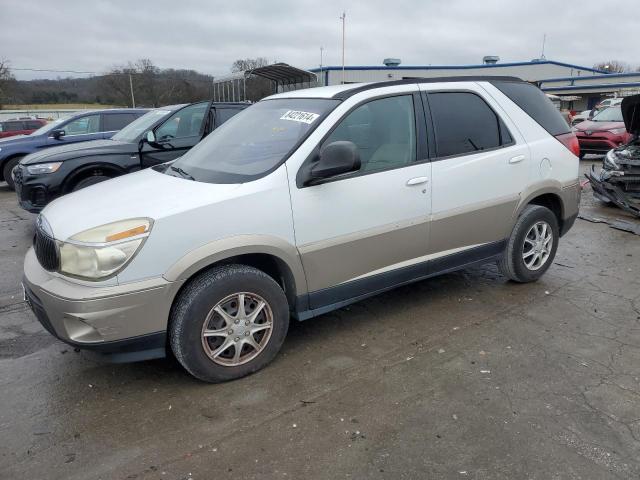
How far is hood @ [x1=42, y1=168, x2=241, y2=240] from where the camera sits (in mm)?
2902

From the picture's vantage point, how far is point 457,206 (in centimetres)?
396

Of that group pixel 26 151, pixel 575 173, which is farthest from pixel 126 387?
pixel 26 151

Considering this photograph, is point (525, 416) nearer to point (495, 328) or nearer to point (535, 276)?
point (495, 328)

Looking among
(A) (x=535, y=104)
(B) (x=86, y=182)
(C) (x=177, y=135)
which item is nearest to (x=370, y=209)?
(A) (x=535, y=104)

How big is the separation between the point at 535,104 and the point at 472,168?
1.21 m

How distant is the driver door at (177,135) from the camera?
7207 millimetres

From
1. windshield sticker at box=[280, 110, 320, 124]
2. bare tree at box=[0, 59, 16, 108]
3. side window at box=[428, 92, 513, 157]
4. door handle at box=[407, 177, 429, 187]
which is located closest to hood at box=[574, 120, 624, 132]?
side window at box=[428, 92, 513, 157]

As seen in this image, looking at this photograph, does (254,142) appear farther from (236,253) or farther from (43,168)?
(43,168)

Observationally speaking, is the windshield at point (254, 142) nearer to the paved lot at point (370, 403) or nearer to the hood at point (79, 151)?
the paved lot at point (370, 403)

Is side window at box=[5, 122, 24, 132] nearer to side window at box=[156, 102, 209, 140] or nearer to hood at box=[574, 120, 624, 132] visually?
side window at box=[156, 102, 209, 140]

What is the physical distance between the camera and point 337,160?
3.13m

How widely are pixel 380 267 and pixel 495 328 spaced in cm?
107

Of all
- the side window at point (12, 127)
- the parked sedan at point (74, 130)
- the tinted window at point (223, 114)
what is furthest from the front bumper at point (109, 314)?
the side window at point (12, 127)

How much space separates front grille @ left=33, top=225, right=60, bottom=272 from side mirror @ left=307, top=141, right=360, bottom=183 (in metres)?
1.62
